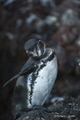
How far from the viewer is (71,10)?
25.9 feet

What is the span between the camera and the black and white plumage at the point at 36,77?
2.71 metres

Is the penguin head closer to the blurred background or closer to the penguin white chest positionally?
the penguin white chest

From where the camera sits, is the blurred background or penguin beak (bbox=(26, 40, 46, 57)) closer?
penguin beak (bbox=(26, 40, 46, 57))

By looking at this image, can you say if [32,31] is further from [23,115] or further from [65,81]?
[23,115]

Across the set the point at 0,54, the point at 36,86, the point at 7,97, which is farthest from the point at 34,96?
the point at 0,54

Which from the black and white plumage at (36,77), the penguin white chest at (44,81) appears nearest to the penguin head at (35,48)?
the black and white plumage at (36,77)

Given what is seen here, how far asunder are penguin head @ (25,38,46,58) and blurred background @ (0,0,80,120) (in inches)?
115

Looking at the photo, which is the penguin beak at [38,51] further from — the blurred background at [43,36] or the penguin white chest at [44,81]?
the blurred background at [43,36]

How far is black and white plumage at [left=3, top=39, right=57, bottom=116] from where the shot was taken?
2705mm

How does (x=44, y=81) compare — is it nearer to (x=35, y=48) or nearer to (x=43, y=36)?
(x=35, y=48)

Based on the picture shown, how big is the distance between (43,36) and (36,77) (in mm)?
4581

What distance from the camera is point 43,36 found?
7.27 meters

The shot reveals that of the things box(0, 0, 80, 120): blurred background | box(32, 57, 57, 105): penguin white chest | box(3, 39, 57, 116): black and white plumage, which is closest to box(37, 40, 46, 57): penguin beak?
box(3, 39, 57, 116): black and white plumage

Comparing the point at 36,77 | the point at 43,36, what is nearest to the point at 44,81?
the point at 36,77
